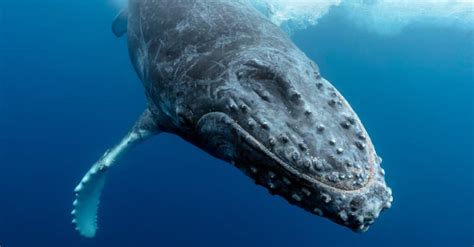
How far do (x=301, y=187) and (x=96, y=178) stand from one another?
6640mm

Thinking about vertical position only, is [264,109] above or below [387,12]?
above

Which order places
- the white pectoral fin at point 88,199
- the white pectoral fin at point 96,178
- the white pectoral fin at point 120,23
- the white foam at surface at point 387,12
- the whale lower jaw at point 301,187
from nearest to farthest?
the whale lower jaw at point 301,187, the white pectoral fin at point 96,178, the white pectoral fin at point 88,199, the white pectoral fin at point 120,23, the white foam at surface at point 387,12

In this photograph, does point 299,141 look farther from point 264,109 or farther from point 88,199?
point 88,199

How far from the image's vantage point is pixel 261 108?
4.20 metres

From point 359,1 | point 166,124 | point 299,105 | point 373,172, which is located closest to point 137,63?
point 166,124

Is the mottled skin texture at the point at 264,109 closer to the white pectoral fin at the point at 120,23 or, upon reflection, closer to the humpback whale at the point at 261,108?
the humpback whale at the point at 261,108

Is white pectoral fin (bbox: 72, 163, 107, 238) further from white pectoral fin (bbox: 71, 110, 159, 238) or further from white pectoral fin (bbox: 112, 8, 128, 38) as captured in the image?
white pectoral fin (bbox: 112, 8, 128, 38)

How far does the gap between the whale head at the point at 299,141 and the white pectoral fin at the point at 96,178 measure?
3441mm

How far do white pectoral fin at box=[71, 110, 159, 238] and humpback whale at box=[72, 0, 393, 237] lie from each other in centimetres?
127

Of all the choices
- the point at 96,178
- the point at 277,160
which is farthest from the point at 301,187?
the point at 96,178

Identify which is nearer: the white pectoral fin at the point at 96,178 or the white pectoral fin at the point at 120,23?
the white pectoral fin at the point at 96,178

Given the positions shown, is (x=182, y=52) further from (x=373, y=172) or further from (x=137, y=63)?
(x=373, y=172)

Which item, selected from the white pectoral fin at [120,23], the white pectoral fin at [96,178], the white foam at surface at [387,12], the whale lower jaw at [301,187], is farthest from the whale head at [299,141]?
the white foam at surface at [387,12]

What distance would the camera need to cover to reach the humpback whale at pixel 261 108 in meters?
3.72
